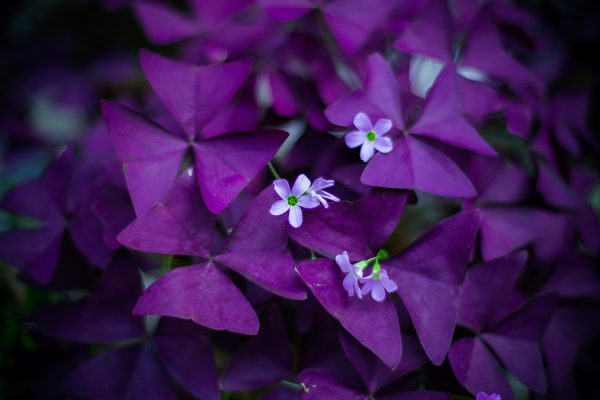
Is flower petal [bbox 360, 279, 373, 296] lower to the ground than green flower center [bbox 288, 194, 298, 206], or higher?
lower

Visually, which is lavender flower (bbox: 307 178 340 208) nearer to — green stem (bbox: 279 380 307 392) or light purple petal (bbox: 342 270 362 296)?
light purple petal (bbox: 342 270 362 296)

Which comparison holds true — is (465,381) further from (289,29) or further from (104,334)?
(289,29)

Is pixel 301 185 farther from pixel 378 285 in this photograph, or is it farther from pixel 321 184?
pixel 378 285

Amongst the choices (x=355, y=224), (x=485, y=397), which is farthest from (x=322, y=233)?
(x=485, y=397)

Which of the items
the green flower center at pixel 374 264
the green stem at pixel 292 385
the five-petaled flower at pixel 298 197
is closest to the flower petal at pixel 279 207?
the five-petaled flower at pixel 298 197

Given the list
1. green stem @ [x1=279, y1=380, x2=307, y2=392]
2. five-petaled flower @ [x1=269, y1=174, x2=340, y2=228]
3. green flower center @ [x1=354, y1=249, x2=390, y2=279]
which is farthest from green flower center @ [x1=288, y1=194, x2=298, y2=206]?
green stem @ [x1=279, y1=380, x2=307, y2=392]

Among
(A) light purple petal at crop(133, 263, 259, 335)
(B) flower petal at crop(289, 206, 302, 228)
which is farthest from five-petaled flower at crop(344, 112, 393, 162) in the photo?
(A) light purple petal at crop(133, 263, 259, 335)

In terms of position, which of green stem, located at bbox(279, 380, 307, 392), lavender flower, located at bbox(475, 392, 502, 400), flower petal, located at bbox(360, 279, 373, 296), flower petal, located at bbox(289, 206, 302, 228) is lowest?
green stem, located at bbox(279, 380, 307, 392)
